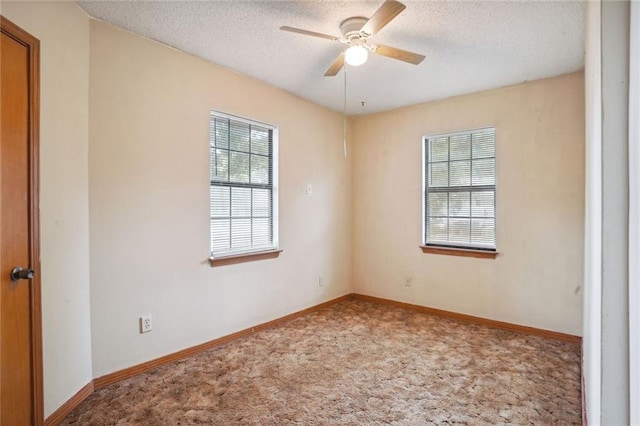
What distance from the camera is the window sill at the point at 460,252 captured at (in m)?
3.54

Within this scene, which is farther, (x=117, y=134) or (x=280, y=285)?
(x=280, y=285)

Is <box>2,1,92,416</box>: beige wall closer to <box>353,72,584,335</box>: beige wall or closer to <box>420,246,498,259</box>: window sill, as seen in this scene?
<box>353,72,584,335</box>: beige wall

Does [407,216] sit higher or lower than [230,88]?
lower

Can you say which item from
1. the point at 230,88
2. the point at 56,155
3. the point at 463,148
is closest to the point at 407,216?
the point at 463,148

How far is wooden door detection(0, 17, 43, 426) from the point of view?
1617mm

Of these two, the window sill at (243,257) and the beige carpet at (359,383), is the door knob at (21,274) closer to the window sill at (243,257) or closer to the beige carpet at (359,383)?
the beige carpet at (359,383)

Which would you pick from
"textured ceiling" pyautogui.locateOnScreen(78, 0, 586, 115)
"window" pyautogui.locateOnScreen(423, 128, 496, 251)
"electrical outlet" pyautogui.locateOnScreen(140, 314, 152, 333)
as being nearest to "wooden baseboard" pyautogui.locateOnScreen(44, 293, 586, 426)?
"electrical outlet" pyautogui.locateOnScreen(140, 314, 152, 333)

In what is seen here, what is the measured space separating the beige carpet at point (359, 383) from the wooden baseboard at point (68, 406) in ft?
0.13

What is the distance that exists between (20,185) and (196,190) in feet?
4.11

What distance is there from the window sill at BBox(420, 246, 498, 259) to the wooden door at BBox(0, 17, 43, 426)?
3586 millimetres

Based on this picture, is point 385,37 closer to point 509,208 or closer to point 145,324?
point 509,208

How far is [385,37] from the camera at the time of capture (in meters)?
2.47

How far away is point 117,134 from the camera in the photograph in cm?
238

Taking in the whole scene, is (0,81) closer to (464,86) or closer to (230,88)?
(230,88)
